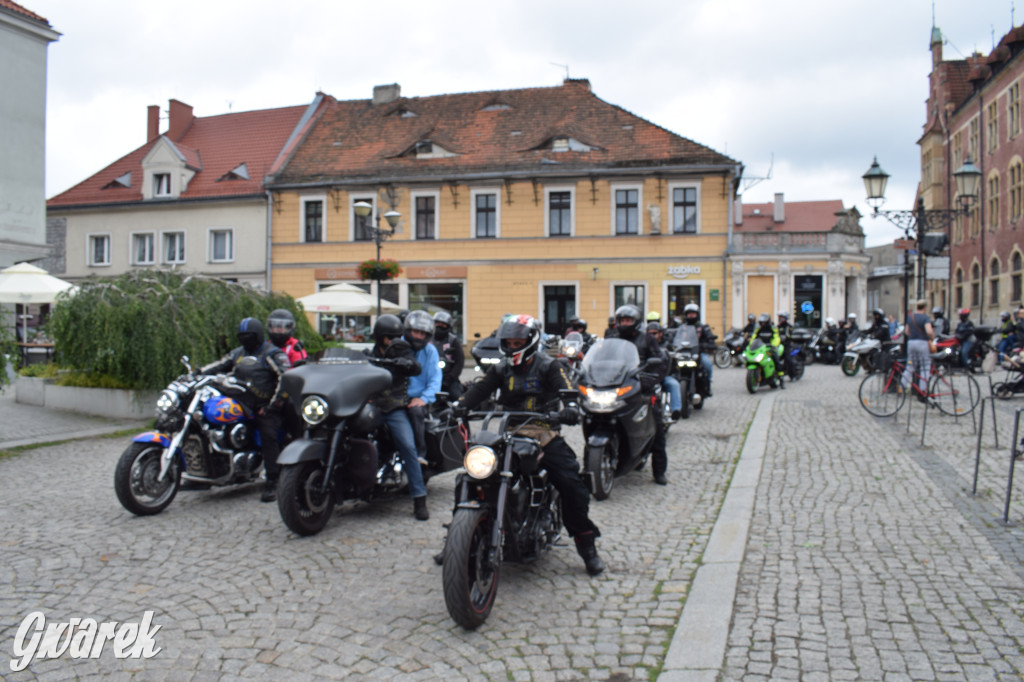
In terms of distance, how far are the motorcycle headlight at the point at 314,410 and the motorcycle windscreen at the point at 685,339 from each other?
753 cm

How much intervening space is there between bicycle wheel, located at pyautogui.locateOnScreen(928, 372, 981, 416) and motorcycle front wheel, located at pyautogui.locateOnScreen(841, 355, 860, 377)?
890 cm

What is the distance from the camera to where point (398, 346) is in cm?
656

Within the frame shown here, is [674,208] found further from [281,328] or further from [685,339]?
[281,328]

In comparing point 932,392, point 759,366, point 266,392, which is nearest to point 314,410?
point 266,392

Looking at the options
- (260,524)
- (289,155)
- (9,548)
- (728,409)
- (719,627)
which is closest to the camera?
(719,627)

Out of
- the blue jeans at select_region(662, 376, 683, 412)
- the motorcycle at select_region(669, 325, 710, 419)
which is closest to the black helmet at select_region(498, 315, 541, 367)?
the blue jeans at select_region(662, 376, 683, 412)

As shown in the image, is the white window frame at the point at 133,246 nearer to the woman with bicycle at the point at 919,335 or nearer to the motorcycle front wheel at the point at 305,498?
the woman with bicycle at the point at 919,335

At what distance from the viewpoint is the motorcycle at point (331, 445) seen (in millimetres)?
5461

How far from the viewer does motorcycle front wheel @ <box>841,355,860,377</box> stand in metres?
20.0

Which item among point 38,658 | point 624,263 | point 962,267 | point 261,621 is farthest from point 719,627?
point 962,267

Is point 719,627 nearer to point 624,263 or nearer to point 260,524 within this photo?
point 260,524

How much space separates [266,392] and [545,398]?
9.88 feet

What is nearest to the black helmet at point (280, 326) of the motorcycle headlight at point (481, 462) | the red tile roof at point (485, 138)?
the motorcycle headlight at point (481, 462)

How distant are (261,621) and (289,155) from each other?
108 ft
